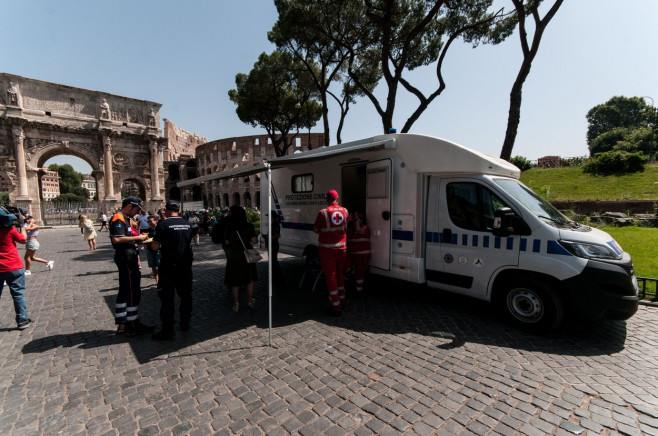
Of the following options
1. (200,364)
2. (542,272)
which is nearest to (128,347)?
(200,364)

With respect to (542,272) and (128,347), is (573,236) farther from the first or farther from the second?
(128,347)

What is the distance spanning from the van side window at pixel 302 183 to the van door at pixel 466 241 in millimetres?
2895

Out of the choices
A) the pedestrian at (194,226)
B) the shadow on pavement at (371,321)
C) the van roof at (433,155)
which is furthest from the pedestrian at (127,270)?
the pedestrian at (194,226)

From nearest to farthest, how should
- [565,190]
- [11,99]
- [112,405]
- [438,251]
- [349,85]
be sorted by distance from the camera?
1. [112,405]
2. [438,251]
3. [349,85]
4. [565,190]
5. [11,99]

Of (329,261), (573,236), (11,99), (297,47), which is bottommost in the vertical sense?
(329,261)

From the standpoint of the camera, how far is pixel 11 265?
4480mm

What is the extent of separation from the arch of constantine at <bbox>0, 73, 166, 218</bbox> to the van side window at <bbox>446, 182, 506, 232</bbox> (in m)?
39.0

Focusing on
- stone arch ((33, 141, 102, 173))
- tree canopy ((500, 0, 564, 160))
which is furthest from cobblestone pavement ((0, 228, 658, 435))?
stone arch ((33, 141, 102, 173))

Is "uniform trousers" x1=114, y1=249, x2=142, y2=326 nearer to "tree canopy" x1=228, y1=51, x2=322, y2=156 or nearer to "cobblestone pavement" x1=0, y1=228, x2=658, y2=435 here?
"cobblestone pavement" x1=0, y1=228, x2=658, y2=435

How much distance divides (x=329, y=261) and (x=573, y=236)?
337 centimetres

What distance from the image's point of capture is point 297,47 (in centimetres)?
1526

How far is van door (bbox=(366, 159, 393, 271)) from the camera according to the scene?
5410 millimetres

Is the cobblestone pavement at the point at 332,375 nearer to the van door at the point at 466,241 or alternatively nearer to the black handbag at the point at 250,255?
the van door at the point at 466,241

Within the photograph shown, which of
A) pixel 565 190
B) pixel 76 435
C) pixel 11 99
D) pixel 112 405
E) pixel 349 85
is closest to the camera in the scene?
pixel 76 435
